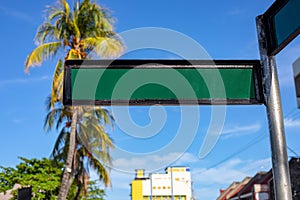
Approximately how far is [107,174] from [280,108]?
718 inches

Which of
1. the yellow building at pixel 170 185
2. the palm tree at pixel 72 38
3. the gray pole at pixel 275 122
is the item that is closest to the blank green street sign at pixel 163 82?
the gray pole at pixel 275 122

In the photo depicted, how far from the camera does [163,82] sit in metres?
2.26

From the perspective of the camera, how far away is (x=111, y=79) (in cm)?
225

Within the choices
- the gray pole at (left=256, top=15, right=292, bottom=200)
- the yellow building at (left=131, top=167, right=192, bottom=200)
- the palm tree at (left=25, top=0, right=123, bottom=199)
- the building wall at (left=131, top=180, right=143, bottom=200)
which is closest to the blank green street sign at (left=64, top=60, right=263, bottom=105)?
the gray pole at (left=256, top=15, right=292, bottom=200)

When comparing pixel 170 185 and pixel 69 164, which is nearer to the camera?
pixel 69 164

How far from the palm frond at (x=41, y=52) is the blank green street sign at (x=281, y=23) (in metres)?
14.8

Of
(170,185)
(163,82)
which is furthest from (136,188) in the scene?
(163,82)

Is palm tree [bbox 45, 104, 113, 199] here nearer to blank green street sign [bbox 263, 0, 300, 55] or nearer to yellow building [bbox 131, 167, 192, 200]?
blank green street sign [bbox 263, 0, 300, 55]

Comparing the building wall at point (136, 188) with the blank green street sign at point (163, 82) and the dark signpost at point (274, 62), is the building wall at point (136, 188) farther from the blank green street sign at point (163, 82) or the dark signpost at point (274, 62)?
the dark signpost at point (274, 62)

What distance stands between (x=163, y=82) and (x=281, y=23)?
1.97ft

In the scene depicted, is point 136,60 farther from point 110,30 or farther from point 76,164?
point 76,164

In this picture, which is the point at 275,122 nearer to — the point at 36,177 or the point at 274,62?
the point at 274,62

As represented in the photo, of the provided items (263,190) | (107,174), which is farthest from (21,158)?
(263,190)

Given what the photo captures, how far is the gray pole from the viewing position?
1875 millimetres
